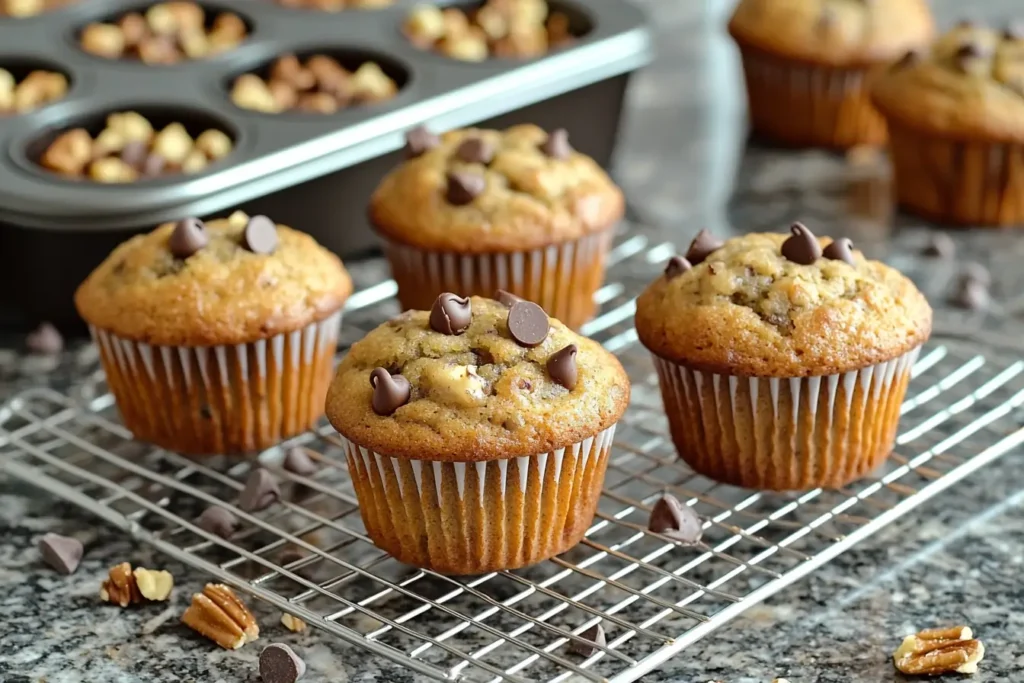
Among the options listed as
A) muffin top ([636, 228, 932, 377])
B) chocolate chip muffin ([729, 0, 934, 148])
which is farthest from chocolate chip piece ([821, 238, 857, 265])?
chocolate chip muffin ([729, 0, 934, 148])

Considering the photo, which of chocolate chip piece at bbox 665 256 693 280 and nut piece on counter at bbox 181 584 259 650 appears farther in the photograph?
chocolate chip piece at bbox 665 256 693 280

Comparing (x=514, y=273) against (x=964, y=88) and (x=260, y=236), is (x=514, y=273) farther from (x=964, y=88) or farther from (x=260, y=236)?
(x=964, y=88)

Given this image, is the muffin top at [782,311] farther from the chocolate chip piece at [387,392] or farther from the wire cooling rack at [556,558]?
the chocolate chip piece at [387,392]

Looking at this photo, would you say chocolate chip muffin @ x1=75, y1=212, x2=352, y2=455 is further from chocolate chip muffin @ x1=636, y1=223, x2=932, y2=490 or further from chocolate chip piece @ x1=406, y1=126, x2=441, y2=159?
chocolate chip muffin @ x1=636, y1=223, x2=932, y2=490

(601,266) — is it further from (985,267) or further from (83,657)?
(83,657)

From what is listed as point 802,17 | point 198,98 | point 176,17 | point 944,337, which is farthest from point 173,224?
point 802,17
